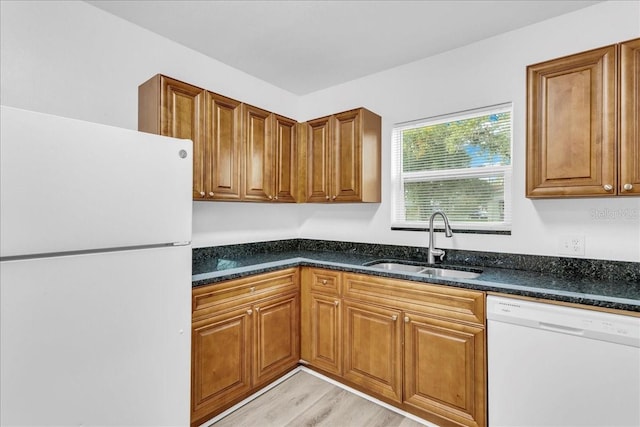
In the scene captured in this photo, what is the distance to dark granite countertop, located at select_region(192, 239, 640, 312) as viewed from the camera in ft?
5.14

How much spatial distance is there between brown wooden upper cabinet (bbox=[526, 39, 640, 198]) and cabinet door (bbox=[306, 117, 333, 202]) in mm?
1509

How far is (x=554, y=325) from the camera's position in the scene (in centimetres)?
153

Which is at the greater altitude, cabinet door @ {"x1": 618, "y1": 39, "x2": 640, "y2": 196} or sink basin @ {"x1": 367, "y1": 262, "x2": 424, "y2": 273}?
cabinet door @ {"x1": 618, "y1": 39, "x2": 640, "y2": 196}

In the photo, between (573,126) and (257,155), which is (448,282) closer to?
(573,126)

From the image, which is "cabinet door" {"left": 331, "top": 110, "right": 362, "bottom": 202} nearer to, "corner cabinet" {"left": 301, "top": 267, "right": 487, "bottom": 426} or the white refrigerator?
"corner cabinet" {"left": 301, "top": 267, "right": 487, "bottom": 426}

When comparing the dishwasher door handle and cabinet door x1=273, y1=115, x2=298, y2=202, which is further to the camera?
cabinet door x1=273, y1=115, x2=298, y2=202

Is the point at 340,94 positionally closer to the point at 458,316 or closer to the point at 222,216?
the point at 222,216

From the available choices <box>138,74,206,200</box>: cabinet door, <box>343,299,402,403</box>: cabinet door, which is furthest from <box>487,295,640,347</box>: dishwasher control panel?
<box>138,74,206,200</box>: cabinet door

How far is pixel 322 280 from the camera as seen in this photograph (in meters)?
2.46

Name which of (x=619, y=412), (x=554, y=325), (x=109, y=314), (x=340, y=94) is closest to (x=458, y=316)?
(x=554, y=325)

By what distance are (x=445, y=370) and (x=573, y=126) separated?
1537mm

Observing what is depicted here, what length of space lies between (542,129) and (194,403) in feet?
Result: 8.35

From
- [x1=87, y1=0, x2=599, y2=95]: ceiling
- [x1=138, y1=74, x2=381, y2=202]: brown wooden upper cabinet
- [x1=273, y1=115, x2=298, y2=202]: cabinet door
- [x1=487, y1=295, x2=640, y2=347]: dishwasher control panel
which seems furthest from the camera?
[x1=273, y1=115, x2=298, y2=202]: cabinet door

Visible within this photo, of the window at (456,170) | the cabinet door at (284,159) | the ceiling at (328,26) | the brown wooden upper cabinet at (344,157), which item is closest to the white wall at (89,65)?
the ceiling at (328,26)
